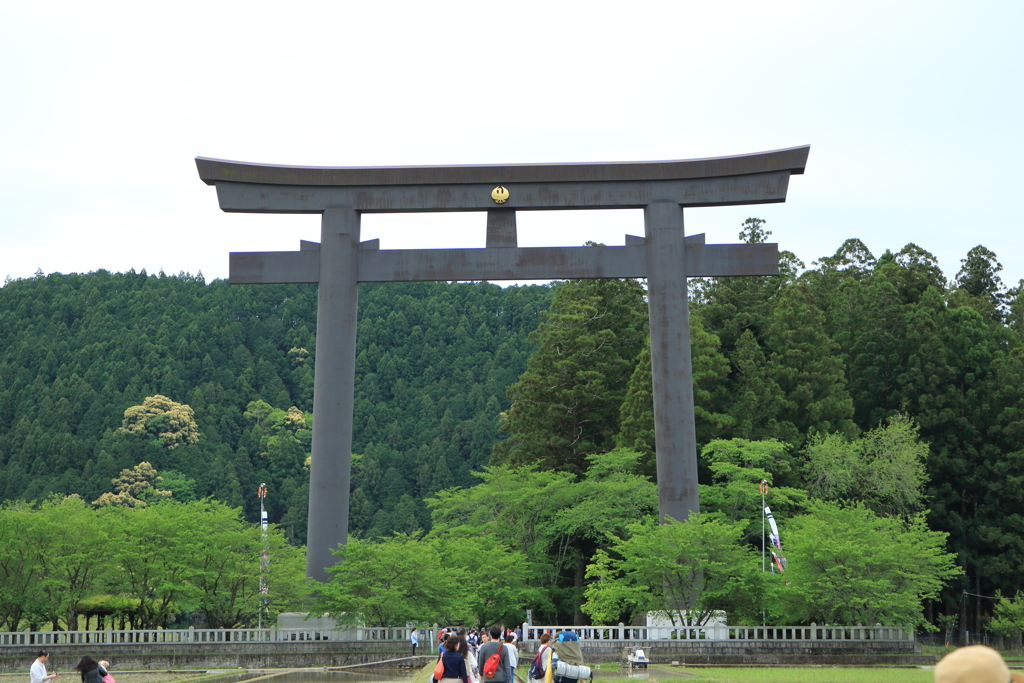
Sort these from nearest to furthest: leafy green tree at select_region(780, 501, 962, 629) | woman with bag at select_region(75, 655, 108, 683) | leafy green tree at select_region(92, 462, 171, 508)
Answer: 1. woman with bag at select_region(75, 655, 108, 683)
2. leafy green tree at select_region(780, 501, 962, 629)
3. leafy green tree at select_region(92, 462, 171, 508)

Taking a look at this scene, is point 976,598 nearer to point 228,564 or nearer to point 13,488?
point 228,564

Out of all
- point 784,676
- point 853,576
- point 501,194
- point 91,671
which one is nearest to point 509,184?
point 501,194

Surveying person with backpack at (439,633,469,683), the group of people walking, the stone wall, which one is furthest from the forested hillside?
person with backpack at (439,633,469,683)

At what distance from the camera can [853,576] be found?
26.5 meters

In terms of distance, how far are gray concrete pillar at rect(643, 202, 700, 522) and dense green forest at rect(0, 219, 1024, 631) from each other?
4.14 metres

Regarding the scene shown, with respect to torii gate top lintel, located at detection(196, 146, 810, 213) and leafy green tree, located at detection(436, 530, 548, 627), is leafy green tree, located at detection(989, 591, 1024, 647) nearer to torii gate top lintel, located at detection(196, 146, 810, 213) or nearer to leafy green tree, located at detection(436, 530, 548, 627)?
leafy green tree, located at detection(436, 530, 548, 627)

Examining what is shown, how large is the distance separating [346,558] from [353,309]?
21.5ft

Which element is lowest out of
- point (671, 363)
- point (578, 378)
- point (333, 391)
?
point (333, 391)

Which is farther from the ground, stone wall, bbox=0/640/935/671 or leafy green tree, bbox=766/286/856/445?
leafy green tree, bbox=766/286/856/445

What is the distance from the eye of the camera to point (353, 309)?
29188 millimetres

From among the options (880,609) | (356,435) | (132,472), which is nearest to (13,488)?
(132,472)

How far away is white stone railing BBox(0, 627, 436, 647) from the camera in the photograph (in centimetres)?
2697

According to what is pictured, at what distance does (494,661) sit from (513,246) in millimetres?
18347

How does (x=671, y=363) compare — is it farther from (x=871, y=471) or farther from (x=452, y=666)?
(x=452, y=666)
